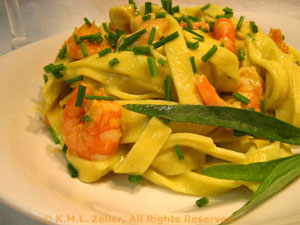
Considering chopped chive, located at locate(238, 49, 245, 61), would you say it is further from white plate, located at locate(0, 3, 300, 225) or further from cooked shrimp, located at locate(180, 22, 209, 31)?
white plate, located at locate(0, 3, 300, 225)

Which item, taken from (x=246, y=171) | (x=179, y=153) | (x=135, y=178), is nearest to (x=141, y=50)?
(x=179, y=153)

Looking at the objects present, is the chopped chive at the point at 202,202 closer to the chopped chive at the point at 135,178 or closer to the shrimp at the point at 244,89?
the chopped chive at the point at 135,178

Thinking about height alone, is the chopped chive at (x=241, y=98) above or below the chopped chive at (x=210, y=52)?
below

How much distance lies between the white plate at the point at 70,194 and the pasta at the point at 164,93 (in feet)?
0.32

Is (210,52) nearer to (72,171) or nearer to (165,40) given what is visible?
(165,40)

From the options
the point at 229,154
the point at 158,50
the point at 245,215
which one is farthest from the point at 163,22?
the point at 245,215

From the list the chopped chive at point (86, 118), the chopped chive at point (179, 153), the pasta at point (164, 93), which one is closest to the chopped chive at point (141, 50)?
the pasta at point (164, 93)

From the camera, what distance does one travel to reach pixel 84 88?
82.7 inches

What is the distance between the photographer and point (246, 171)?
6.12ft

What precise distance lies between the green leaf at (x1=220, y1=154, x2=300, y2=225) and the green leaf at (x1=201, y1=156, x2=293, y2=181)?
5 centimetres

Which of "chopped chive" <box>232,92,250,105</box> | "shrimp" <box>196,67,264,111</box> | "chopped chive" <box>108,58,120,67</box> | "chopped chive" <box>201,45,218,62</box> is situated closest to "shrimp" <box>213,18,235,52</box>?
"shrimp" <box>196,67,264,111</box>

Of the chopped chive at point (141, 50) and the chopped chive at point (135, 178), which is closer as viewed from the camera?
the chopped chive at point (135, 178)

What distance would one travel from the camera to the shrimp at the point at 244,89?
215 cm

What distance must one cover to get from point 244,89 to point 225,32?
1.72 ft
